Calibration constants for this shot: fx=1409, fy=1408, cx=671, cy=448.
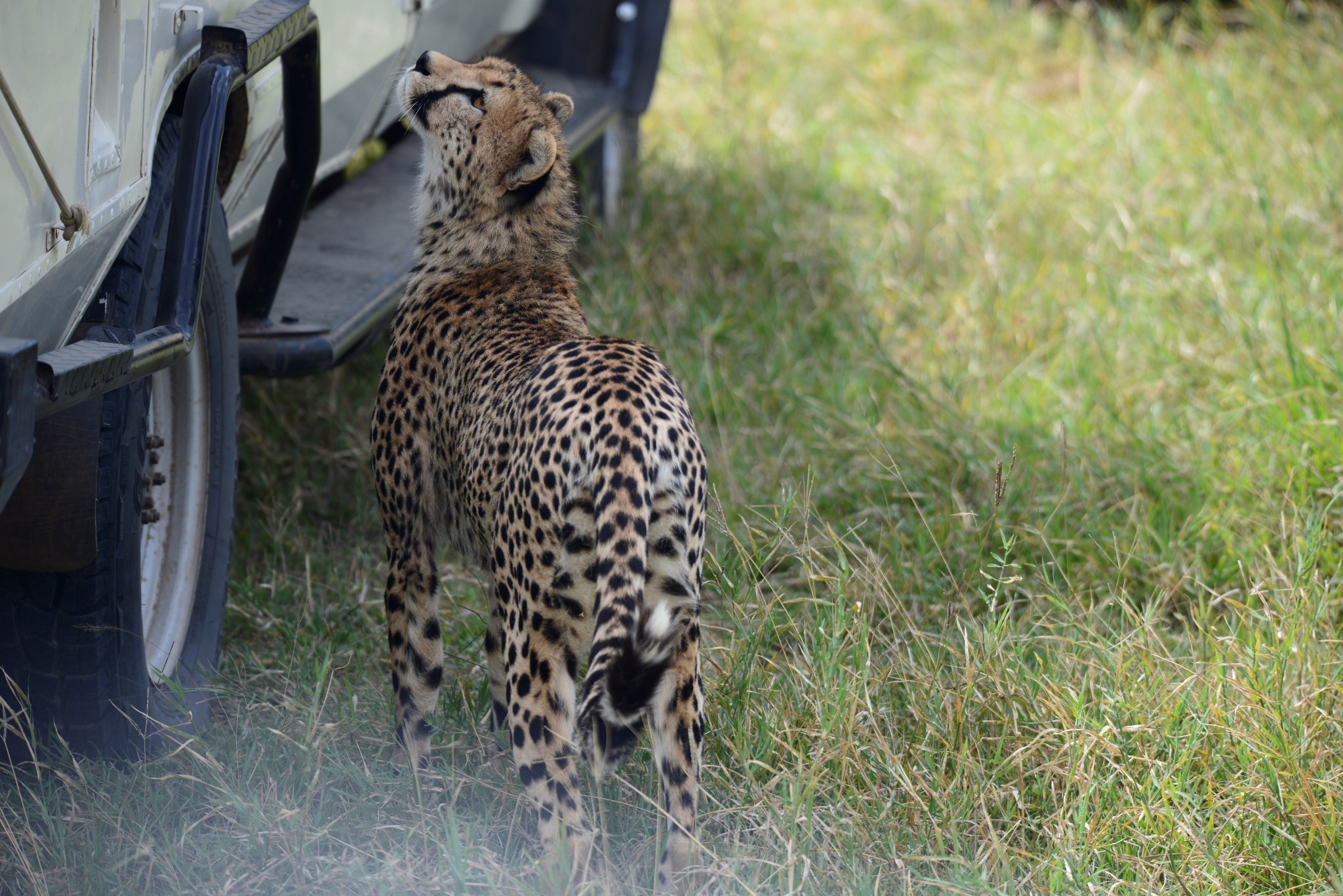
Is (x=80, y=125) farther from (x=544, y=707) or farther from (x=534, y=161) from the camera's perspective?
(x=544, y=707)

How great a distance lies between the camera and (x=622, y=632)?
2100 mm

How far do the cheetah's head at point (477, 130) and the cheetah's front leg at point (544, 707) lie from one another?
83 centimetres


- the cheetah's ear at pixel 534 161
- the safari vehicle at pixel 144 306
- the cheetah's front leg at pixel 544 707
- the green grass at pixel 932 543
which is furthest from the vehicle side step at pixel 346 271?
the cheetah's front leg at pixel 544 707

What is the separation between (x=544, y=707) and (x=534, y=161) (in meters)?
1.09

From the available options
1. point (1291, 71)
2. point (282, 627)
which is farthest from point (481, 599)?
point (1291, 71)

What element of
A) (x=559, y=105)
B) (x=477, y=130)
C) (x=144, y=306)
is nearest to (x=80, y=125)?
(x=144, y=306)

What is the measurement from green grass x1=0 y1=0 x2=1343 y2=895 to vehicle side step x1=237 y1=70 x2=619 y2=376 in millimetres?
580

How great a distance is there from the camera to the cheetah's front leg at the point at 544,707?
2.30m

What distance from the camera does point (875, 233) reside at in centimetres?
543

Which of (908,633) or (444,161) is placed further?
(908,633)

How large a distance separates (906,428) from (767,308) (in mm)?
988

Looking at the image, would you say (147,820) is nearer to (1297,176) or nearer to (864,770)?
(864,770)

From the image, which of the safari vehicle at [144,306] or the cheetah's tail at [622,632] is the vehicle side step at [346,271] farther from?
the cheetah's tail at [622,632]

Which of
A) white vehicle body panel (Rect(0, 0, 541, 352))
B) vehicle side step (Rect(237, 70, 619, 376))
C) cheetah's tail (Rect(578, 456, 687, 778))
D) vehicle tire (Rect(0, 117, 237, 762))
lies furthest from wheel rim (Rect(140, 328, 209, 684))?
cheetah's tail (Rect(578, 456, 687, 778))
